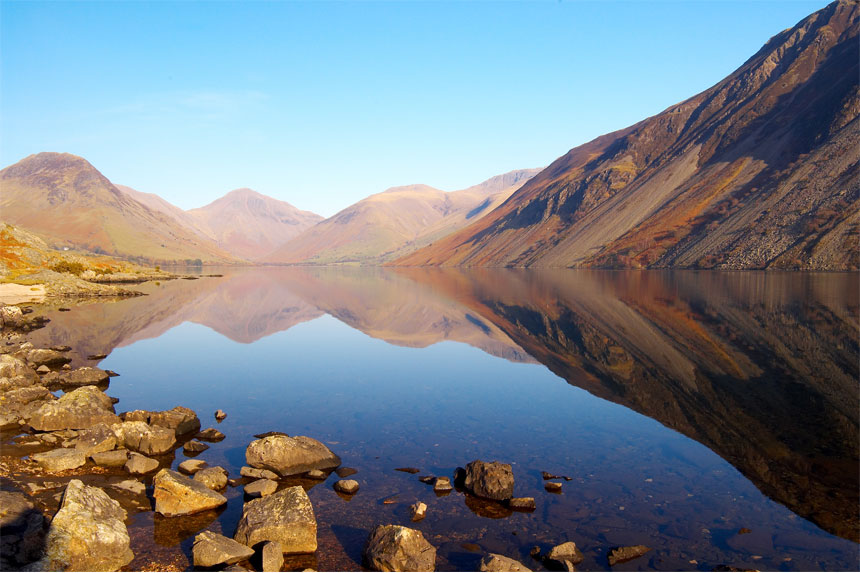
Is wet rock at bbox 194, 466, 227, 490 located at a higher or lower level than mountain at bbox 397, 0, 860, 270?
lower

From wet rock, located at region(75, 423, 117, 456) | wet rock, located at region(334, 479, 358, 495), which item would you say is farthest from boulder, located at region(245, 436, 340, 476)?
wet rock, located at region(75, 423, 117, 456)

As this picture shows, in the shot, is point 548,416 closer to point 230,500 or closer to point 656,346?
point 230,500

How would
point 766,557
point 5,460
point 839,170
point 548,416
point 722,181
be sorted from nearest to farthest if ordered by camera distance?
1. point 766,557
2. point 5,460
3. point 548,416
4. point 839,170
5. point 722,181

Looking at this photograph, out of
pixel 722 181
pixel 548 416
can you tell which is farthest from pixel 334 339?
pixel 722 181

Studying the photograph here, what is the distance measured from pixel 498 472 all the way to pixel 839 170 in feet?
517

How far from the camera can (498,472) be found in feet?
49.2

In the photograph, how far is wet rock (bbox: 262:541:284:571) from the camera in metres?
11.0

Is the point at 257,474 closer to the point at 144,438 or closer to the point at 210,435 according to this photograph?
the point at 210,435

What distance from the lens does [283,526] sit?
472 inches

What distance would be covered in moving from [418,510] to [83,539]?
7.42 meters

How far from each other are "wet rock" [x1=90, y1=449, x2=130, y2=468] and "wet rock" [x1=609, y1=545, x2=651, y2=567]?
48.5 ft

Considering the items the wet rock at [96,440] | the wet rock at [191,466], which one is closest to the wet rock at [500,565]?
the wet rock at [191,466]

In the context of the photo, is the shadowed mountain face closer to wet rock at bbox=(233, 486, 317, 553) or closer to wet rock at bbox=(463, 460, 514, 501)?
wet rock at bbox=(463, 460, 514, 501)

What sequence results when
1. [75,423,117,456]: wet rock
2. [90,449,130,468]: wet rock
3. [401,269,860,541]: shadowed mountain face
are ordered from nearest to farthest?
[401,269,860,541]: shadowed mountain face → [90,449,130,468]: wet rock → [75,423,117,456]: wet rock
